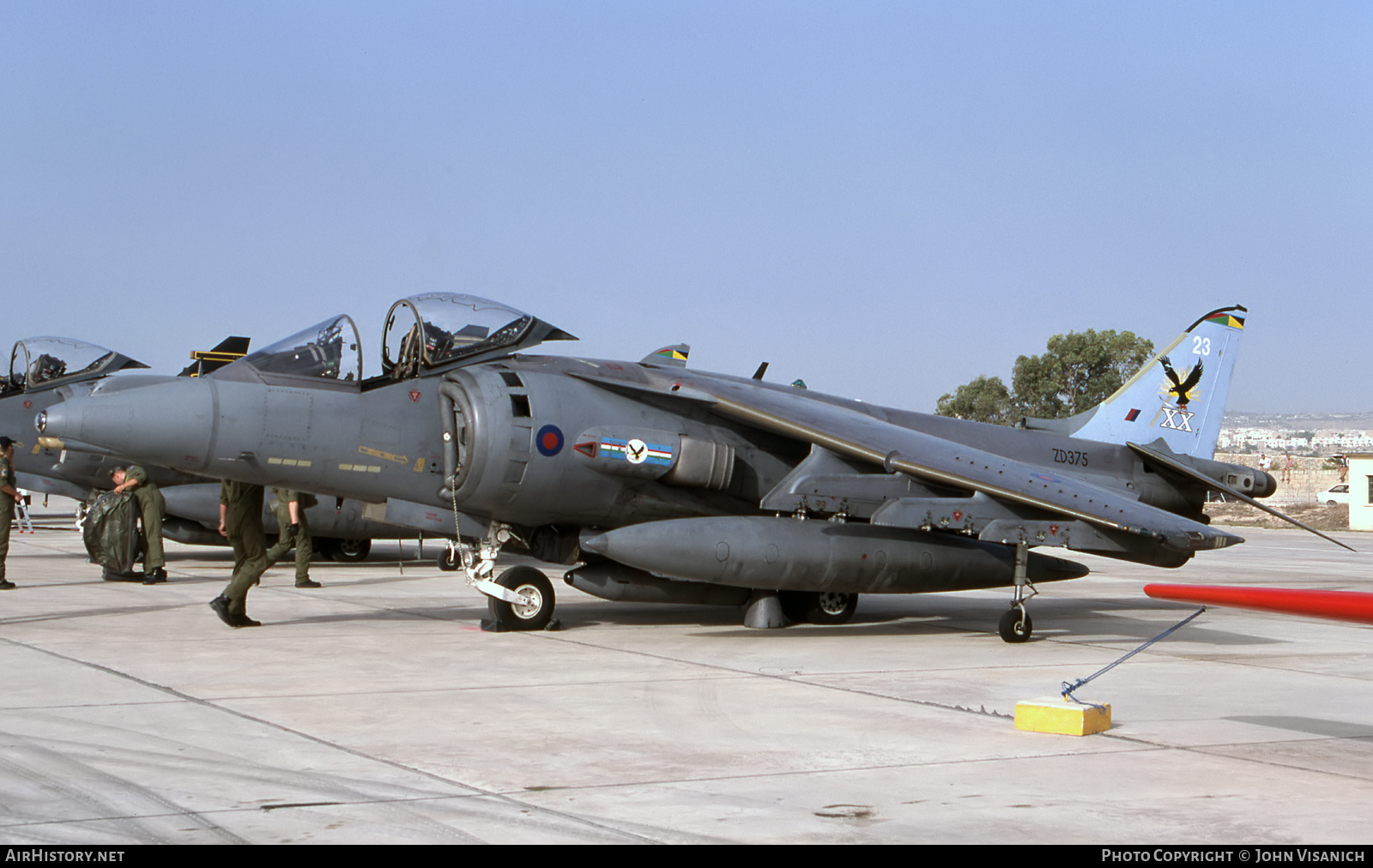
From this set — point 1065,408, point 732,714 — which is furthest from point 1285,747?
point 1065,408

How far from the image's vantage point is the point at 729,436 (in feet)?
38.3

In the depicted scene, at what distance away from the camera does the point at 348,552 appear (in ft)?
67.3

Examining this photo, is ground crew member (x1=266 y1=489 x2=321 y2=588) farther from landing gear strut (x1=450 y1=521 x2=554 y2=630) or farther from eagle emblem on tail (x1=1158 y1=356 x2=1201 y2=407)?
Answer: eagle emblem on tail (x1=1158 y1=356 x2=1201 y2=407)

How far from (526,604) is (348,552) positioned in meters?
10.1

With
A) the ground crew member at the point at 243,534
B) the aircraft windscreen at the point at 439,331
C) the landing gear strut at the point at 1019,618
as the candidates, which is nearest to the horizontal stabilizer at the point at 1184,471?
the landing gear strut at the point at 1019,618

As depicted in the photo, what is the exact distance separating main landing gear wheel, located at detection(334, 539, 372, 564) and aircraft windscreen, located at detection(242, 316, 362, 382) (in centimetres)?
1010

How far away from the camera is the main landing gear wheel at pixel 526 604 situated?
36.7 feet

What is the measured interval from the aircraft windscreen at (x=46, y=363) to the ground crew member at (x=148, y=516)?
424 centimetres

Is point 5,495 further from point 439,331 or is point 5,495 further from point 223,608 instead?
point 439,331

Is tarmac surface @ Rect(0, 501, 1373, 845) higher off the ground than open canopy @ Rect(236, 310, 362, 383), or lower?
lower

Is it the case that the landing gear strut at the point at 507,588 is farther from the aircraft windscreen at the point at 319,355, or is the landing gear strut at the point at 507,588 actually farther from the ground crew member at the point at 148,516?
the ground crew member at the point at 148,516

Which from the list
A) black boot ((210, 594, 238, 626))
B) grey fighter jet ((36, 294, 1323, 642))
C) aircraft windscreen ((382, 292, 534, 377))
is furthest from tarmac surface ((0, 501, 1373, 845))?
aircraft windscreen ((382, 292, 534, 377))

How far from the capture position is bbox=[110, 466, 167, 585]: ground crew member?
52.3 ft

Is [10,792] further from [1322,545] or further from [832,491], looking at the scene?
[1322,545]
